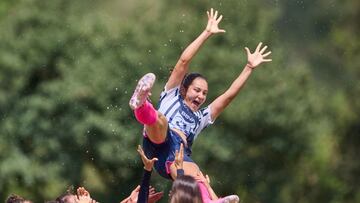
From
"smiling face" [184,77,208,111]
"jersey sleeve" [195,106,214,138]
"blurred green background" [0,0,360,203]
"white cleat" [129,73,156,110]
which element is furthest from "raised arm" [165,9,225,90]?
"blurred green background" [0,0,360,203]

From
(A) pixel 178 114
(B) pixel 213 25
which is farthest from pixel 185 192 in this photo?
(B) pixel 213 25

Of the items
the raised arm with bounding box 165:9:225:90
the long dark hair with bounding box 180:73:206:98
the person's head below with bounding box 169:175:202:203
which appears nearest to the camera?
the person's head below with bounding box 169:175:202:203

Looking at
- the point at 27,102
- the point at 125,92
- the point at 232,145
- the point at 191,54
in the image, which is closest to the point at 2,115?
the point at 27,102

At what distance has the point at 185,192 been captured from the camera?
29.5 feet

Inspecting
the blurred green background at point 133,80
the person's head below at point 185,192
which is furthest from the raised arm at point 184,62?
the blurred green background at point 133,80

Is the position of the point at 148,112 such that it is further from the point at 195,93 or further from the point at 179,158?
the point at 195,93

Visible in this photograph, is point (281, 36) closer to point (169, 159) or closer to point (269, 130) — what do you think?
point (269, 130)

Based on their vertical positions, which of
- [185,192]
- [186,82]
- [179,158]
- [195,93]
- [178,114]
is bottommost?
[185,192]

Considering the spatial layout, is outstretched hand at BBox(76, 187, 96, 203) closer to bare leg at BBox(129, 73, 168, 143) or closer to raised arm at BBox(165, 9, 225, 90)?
bare leg at BBox(129, 73, 168, 143)

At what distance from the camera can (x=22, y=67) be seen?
29.0m

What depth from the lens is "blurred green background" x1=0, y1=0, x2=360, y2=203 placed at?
27.8 metres

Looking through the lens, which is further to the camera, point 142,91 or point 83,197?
point 83,197

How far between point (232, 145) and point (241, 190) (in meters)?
1.36

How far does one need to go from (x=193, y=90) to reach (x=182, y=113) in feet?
0.78
